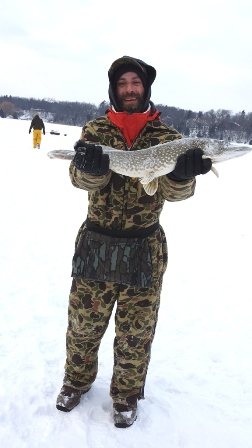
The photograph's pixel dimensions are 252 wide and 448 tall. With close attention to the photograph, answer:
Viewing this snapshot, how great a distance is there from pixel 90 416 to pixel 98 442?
0.27 metres

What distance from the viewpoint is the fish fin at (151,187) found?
2360 mm

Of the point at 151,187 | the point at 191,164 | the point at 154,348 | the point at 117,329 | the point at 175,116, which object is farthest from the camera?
the point at 175,116

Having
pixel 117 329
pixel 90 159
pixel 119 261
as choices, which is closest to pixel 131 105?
pixel 90 159

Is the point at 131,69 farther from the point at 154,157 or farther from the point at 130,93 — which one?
the point at 154,157

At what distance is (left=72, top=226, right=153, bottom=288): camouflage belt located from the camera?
99.8 inches

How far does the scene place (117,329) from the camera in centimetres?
273

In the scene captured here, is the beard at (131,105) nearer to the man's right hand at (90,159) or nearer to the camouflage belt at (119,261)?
the man's right hand at (90,159)

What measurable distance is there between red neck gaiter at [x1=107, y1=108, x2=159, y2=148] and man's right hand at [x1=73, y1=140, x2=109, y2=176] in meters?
0.32

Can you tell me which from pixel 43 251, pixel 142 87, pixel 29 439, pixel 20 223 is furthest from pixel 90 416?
pixel 20 223

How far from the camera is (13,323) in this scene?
3730 millimetres

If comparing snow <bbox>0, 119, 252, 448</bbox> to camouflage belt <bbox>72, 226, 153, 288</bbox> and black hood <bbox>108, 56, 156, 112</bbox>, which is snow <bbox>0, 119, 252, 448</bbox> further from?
black hood <bbox>108, 56, 156, 112</bbox>

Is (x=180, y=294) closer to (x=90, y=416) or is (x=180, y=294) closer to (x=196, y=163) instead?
(x=90, y=416)

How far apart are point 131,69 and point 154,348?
2.68 m

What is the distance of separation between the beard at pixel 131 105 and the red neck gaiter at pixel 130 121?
73mm
